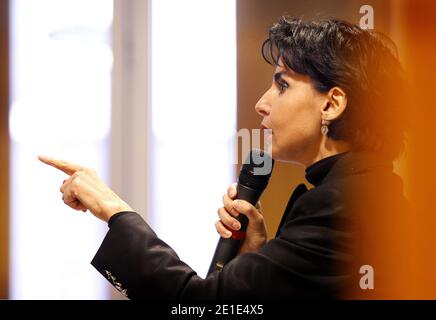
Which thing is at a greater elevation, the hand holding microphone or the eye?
the eye

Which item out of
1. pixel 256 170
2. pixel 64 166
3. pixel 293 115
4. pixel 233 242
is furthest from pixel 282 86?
pixel 64 166

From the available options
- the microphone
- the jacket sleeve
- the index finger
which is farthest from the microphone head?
the index finger

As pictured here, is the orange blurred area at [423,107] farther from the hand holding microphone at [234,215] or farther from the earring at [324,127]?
the hand holding microphone at [234,215]

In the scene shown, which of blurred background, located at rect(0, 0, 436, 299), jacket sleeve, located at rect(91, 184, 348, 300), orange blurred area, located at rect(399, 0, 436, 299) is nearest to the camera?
jacket sleeve, located at rect(91, 184, 348, 300)

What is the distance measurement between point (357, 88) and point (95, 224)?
3.06ft

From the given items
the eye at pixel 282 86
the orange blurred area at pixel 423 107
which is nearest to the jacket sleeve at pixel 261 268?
the eye at pixel 282 86

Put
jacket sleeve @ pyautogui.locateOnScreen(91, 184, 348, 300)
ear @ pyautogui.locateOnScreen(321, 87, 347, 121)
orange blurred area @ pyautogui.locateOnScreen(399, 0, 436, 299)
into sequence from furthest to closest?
orange blurred area @ pyautogui.locateOnScreen(399, 0, 436, 299), ear @ pyautogui.locateOnScreen(321, 87, 347, 121), jacket sleeve @ pyautogui.locateOnScreen(91, 184, 348, 300)

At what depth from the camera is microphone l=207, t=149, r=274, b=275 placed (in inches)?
39.4

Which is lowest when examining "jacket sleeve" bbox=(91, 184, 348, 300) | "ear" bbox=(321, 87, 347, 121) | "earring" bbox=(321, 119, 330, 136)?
"jacket sleeve" bbox=(91, 184, 348, 300)

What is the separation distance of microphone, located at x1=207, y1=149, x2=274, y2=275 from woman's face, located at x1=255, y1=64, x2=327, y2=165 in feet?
0.15

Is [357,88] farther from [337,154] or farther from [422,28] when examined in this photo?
[422,28]

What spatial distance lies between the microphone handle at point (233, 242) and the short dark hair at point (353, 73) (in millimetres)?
181

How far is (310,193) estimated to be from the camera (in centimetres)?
91

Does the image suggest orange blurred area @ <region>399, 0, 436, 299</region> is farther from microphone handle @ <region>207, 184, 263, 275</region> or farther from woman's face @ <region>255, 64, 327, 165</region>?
microphone handle @ <region>207, 184, 263, 275</region>
